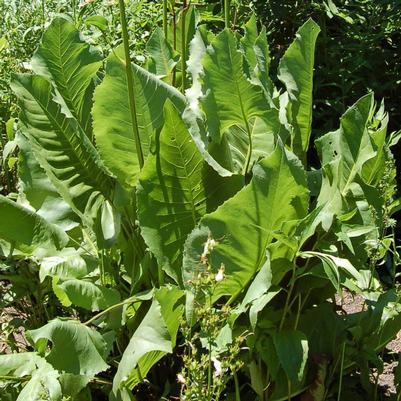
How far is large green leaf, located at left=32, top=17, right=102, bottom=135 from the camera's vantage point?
302cm

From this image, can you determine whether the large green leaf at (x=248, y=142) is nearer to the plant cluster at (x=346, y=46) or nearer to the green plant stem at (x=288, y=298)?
the green plant stem at (x=288, y=298)

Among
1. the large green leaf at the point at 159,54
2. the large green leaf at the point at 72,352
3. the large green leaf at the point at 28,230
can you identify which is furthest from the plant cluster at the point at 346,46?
the large green leaf at the point at 72,352

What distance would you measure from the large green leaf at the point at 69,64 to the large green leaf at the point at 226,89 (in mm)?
514

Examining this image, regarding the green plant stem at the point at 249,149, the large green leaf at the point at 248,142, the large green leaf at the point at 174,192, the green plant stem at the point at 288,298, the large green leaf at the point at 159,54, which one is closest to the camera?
the green plant stem at the point at 288,298

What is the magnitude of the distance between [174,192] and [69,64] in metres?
0.64

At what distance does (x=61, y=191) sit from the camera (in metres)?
2.94

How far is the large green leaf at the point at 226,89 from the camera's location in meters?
2.71

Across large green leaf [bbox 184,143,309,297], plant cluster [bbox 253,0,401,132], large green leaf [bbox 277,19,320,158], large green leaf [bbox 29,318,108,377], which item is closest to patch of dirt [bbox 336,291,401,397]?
large green leaf [bbox 184,143,309,297]

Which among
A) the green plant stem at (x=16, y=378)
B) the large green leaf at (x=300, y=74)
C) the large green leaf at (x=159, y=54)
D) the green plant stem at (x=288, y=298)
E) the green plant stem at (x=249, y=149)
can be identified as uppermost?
the large green leaf at (x=159, y=54)

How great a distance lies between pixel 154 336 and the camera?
96.6 inches

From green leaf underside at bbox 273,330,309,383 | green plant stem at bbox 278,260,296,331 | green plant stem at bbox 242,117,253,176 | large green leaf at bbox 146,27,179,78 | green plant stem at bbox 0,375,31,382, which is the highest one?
large green leaf at bbox 146,27,179,78

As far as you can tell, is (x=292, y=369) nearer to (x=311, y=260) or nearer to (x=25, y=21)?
(x=311, y=260)

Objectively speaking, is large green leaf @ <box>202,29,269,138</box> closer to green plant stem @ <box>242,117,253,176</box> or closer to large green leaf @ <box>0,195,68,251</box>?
green plant stem @ <box>242,117,253,176</box>

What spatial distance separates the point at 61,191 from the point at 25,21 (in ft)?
9.03
